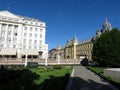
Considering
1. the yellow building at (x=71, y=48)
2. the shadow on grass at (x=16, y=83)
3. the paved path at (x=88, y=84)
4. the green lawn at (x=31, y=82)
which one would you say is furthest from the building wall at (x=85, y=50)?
the shadow on grass at (x=16, y=83)

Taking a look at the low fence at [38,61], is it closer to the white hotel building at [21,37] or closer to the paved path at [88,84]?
the white hotel building at [21,37]

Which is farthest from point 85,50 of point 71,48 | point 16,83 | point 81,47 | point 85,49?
point 16,83

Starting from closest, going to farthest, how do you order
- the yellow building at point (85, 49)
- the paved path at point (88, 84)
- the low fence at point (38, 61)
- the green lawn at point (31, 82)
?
the green lawn at point (31, 82) < the paved path at point (88, 84) < the low fence at point (38, 61) < the yellow building at point (85, 49)

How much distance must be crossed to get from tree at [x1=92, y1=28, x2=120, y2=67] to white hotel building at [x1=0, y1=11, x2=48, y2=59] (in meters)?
29.1

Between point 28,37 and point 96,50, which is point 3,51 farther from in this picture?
point 96,50

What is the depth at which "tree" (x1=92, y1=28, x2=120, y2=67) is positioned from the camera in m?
48.7

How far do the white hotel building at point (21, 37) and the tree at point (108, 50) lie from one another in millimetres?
29102

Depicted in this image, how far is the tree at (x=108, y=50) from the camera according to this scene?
4866 centimetres

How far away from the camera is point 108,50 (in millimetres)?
50062

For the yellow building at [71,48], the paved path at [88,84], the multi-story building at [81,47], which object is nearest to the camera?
the paved path at [88,84]

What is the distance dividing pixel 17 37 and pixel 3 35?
19.9 ft

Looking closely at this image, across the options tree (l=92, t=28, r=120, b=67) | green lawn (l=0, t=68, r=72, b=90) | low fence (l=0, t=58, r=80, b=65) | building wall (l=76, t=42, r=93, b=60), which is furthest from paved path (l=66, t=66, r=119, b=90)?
building wall (l=76, t=42, r=93, b=60)

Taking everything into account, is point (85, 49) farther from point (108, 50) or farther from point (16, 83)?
point (16, 83)

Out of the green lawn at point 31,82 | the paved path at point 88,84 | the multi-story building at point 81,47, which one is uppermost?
the multi-story building at point 81,47
